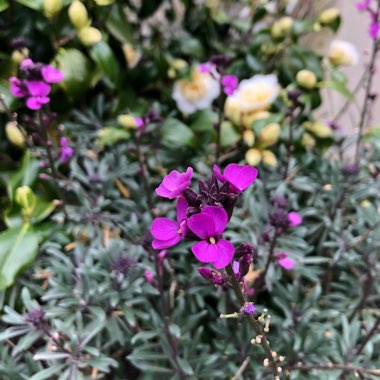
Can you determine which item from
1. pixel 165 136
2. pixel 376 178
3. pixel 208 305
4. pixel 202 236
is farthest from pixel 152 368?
pixel 376 178

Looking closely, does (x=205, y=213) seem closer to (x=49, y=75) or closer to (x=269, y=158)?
(x=49, y=75)

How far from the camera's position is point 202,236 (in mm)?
465

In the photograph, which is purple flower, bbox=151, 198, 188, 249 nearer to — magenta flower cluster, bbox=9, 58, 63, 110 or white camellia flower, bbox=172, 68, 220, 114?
magenta flower cluster, bbox=9, 58, 63, 110

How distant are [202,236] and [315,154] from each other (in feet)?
2.74

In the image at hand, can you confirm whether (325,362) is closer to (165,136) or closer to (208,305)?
(208,305)

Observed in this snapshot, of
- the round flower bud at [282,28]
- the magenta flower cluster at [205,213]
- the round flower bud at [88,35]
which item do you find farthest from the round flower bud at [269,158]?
the magenta flower cluster at [205,213]

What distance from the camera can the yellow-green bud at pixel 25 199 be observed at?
91 cm

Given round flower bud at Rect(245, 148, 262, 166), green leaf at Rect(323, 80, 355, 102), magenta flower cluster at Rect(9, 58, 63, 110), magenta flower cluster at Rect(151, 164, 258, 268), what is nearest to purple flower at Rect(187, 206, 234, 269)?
magenta flower cluster at Rect(151, 164, 258, 268)

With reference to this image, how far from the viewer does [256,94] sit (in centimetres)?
115

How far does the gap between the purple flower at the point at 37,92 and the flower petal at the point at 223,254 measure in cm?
47

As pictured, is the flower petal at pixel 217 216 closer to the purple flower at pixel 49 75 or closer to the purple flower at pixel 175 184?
the purple flower at pixel 175 184

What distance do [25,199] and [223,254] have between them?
58 centimetres

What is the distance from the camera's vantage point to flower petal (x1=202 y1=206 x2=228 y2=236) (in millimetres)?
446

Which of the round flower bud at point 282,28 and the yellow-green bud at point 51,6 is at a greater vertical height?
the round flower bud at point 282,28
